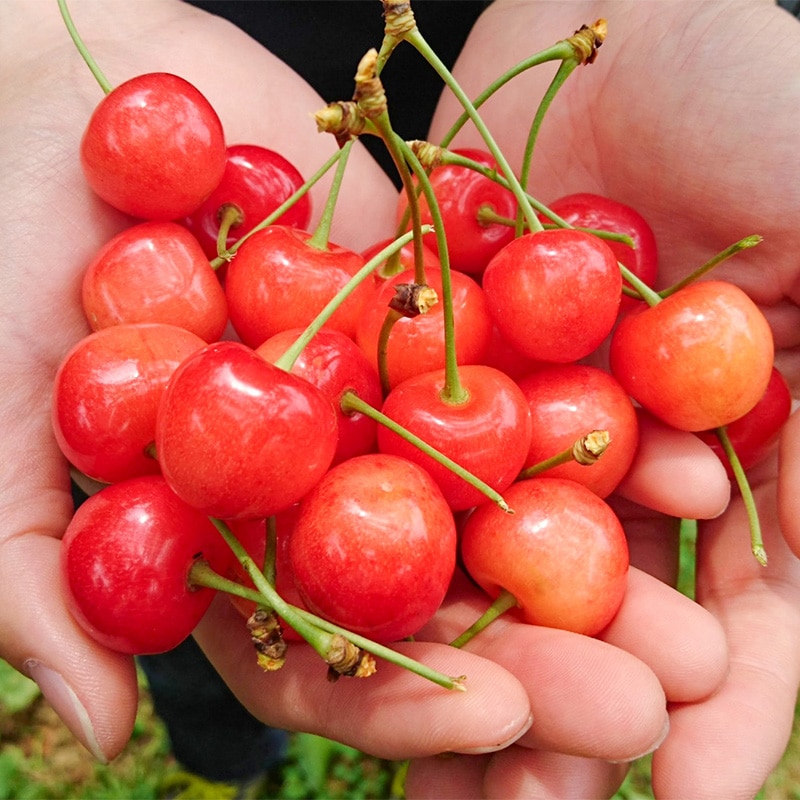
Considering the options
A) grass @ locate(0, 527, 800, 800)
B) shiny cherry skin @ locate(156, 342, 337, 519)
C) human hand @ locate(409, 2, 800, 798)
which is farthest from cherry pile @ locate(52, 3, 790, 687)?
grass @ locate(0, 527, 800, 800)

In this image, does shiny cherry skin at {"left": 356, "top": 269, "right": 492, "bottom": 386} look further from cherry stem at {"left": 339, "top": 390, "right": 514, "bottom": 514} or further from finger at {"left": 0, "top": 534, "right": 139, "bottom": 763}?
finger at {"left": 0, "top": 534, "right": 139, "bottom": 763}

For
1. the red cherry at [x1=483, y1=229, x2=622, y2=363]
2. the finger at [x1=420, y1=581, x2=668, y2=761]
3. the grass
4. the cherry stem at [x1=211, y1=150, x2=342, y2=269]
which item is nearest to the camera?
the finger at [x1=420, y1=581, x2=668, y2=761]

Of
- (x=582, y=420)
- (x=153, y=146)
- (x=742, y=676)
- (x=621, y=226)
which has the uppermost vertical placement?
(x=153, y=146)

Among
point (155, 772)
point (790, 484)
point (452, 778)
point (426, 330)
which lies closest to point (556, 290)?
point (426, 330)

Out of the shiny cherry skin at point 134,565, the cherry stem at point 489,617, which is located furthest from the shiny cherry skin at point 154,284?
the cherry stem at point 489,617

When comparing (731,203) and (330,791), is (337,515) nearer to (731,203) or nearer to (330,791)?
(731,203)

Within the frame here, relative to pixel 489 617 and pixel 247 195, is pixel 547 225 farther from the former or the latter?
pixel 489 617

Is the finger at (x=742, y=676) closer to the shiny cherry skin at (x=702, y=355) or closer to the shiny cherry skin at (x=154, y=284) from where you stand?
the shiny cherry skin at (x=702, y=355)
